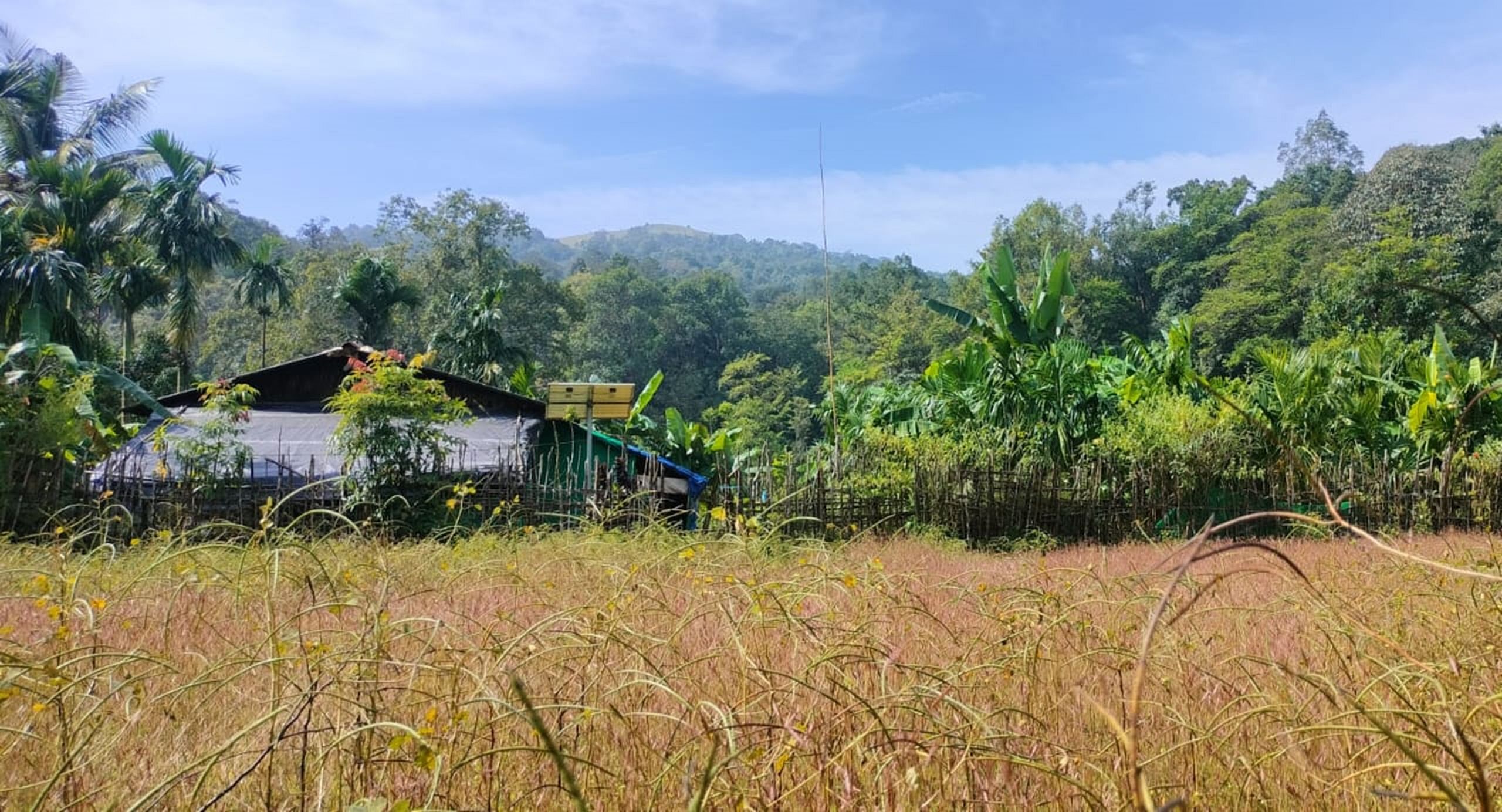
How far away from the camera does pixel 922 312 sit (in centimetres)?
3659

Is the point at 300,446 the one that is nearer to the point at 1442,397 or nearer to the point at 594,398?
the point at 594,398

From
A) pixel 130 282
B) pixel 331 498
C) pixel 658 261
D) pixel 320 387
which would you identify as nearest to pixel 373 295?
pixel 130 282

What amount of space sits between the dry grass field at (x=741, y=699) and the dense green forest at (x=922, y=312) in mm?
1061

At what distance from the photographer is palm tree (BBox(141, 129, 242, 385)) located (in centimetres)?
2008

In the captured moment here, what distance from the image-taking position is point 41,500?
8.40 meters

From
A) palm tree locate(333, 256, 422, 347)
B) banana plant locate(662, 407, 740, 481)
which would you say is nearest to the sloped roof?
banana plant locate(662, 407, 740, 481)

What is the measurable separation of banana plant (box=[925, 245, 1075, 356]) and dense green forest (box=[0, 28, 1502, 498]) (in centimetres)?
5

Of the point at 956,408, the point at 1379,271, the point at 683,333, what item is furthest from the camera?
the point at 683,333

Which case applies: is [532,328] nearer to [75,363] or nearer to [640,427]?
[640,427]

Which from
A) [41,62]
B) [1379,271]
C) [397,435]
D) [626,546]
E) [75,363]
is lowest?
[626,546]

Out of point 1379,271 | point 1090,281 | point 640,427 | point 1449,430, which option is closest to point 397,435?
point 640,427

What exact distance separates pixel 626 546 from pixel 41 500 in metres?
5.91

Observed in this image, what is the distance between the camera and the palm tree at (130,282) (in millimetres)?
19734

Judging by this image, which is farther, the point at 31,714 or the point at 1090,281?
the point at 1090,281
